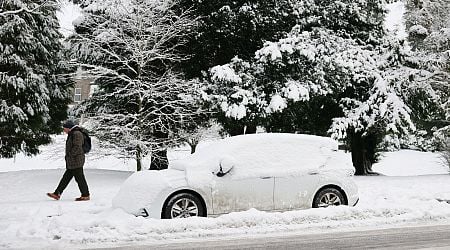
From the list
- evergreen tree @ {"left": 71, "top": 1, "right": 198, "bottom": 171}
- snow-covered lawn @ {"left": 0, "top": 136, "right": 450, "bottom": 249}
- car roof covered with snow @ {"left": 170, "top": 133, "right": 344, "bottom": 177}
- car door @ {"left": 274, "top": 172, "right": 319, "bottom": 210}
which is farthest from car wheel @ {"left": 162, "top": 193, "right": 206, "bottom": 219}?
evergreen tree @ {"left": 71, "top": 1, "right": 198, "bottom": 171}

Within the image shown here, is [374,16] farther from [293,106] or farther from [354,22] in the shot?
[293,106]

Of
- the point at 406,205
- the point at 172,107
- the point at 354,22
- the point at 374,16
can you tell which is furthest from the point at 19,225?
the point at 374,16

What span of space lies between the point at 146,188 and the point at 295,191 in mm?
2648

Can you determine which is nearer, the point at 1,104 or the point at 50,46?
the point at 1,104

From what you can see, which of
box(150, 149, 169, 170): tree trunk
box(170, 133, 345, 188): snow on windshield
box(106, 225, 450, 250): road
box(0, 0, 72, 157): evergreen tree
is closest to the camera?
box(106, 225, 450, 250): road

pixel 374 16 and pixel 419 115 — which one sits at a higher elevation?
pixel 374 16

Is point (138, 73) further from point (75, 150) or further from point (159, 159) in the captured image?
point (75, 150)

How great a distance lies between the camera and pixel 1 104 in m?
18.0

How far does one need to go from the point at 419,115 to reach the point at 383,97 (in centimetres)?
284

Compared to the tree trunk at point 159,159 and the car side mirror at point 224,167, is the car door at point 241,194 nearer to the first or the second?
the car side mirror at point 224,167

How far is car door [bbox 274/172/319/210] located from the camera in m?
8.94

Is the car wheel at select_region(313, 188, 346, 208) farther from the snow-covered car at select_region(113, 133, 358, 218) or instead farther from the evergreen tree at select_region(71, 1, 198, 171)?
the evergreen tree at select_region(71, 1, 198, 171)

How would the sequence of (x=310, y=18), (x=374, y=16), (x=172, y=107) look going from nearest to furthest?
(x=172, y=107) → (x=310, y=18) → (x=374, y=16)

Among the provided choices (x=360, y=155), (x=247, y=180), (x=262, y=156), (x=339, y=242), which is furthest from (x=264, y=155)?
(x=360, y=155)
